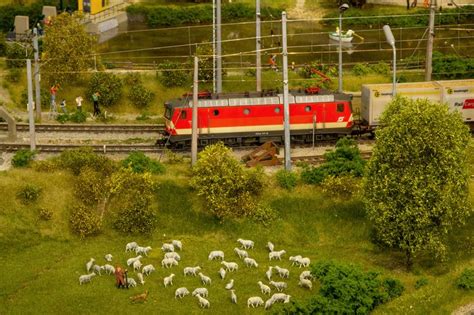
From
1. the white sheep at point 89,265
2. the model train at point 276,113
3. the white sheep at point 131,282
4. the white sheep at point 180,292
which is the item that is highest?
the model train at point 276,113

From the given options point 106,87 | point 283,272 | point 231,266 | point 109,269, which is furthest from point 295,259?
point 106,87

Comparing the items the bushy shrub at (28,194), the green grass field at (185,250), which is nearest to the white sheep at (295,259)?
the green grass field at (185,250)

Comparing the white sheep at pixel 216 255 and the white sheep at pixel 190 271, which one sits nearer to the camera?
the white sheep at pixel 190 271

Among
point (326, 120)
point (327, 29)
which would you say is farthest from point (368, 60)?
point (326, 120)

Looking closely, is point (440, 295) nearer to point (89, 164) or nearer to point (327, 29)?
point (89, 164)

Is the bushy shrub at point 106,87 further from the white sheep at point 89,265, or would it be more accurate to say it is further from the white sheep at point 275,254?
the white sheep at point 275,254

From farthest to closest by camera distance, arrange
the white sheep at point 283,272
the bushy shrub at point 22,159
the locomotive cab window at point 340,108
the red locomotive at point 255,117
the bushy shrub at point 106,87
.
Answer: the bushy shrub at point 106,87
the locomotive cab window at point 340,108
the red locomotive at point 255,117
the bushy shrub at point 22,159
the white sheep at point 283,272

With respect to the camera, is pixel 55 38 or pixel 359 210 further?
pixel 55 38
